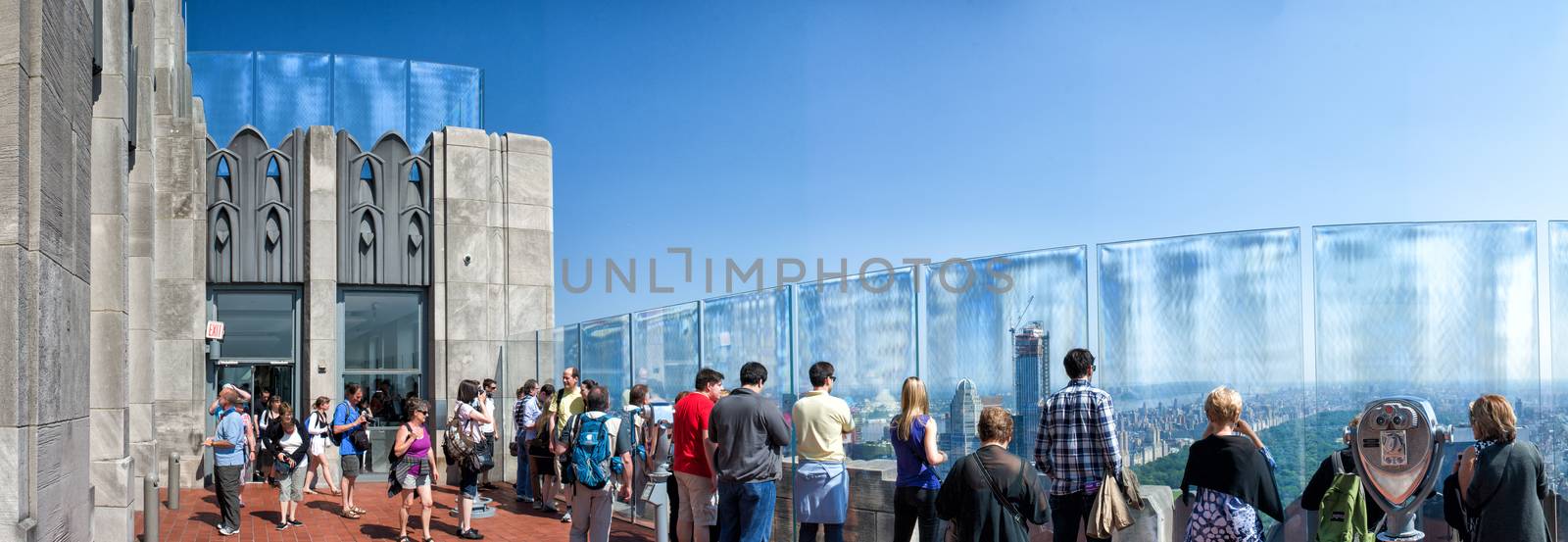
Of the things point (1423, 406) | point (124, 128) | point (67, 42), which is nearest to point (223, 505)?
point (124, 128)

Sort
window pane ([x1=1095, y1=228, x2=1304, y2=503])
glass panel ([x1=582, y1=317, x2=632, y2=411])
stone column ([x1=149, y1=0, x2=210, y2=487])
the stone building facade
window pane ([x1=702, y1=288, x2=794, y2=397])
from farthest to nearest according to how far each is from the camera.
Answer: the stone building facade < stone column ([x1=149, y1=0, x2=210, y2=487]) < glass panel ([x1=582, y1=317, x2=632, y2=411]) < window pane ([x1=702, y1=288, x2=794, y2=397]) < window pane ([x1=1095, y1=228, x2=1304, y2=503])

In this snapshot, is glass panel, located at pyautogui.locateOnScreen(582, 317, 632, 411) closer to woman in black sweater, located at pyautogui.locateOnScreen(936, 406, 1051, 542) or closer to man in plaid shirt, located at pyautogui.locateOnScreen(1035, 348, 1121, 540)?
man in plaid shirt, located at pyautogui.locateOnScreen(1035, 348, 1121, 540)

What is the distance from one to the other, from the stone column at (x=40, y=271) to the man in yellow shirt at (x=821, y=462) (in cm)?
433

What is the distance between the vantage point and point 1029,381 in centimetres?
773

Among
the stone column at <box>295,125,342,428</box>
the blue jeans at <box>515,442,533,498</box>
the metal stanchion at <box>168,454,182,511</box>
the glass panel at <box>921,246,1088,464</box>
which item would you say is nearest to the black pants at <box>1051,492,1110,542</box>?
the glass panel at <box>921,246,1088,464</box>

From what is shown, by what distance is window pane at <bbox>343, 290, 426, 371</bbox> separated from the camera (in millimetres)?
18094

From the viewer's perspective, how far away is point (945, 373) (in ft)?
27.6

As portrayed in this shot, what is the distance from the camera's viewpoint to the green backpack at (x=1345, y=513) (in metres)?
5.62

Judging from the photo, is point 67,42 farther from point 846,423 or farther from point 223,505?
point 223,505

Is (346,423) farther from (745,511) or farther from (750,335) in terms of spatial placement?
(745,511)

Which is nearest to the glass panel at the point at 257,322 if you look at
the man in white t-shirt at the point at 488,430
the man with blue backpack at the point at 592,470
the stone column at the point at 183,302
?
the stone column at the point at 183,302

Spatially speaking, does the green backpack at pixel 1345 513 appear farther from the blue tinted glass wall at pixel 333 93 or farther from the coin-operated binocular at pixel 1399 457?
the blue tinted glass wall at pixel 333 93

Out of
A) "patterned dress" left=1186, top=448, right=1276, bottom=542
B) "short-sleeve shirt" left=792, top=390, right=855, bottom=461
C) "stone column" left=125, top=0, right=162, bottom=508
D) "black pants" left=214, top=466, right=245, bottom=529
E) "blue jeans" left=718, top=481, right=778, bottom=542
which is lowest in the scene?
"black pants" left=214, top=466, right=245, bottom=529

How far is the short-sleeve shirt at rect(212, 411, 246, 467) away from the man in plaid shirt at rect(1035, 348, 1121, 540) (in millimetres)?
8657
